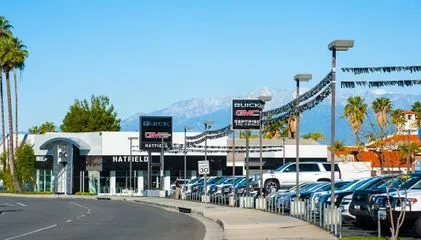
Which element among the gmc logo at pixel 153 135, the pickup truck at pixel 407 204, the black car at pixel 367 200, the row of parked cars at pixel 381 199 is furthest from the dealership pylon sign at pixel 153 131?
the pickup truck at pixel 407 204

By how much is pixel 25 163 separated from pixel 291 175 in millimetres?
59866

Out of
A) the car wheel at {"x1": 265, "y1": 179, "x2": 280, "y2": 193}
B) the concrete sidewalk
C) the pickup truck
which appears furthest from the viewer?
the car wheel at {"x1": 265, "y1": 179, "x2": 280, "y2": 193}

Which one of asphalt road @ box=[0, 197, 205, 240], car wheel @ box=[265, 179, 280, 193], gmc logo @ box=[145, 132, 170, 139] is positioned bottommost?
asphalt road @ box=[0, 197, 205, 240]

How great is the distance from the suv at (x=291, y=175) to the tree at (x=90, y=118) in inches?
3879

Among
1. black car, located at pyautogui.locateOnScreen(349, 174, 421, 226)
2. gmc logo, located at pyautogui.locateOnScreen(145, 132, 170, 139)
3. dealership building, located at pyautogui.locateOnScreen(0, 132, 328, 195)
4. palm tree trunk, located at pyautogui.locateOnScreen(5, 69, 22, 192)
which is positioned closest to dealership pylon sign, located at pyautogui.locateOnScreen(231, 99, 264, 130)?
black car, located at pyautogui.locateOnScreen(349, 174, 421, 226)

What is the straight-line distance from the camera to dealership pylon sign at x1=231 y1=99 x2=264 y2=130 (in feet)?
151

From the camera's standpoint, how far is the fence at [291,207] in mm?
25328

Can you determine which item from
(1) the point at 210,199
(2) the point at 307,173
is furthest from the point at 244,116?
(1) the point at 210,199

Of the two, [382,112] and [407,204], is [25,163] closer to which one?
[382,112]

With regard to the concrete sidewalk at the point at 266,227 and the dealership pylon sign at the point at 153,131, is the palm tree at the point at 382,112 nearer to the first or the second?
the concrete sidewalk at the point at 266,227

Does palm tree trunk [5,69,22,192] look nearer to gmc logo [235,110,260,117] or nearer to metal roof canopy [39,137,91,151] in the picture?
metal roof canopy [39,137,91,151]

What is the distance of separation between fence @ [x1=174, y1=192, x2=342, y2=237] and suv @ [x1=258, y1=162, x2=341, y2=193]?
266cm

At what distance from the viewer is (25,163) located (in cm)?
10538

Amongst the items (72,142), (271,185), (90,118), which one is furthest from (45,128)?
(271,185)
